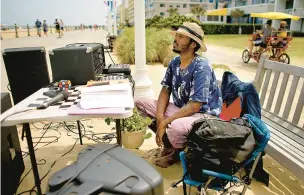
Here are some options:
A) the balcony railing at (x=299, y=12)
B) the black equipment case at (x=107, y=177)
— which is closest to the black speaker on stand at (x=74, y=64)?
the black equipment case at (x=107, y=177)

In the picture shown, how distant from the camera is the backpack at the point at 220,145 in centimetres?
170

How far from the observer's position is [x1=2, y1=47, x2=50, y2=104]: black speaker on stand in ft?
10.2

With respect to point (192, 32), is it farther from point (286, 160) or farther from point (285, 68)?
point (286, 160)

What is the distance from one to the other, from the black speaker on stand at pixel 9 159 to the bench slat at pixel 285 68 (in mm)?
2811

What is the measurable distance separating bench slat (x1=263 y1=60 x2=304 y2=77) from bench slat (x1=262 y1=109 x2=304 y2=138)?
0.51m

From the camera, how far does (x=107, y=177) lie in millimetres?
1043

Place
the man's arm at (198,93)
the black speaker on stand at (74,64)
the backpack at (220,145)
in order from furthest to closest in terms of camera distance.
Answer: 1. the black speaker on stand at (74,64)
2. the man's arm at (198,93)
3. the backpack at (220,145)

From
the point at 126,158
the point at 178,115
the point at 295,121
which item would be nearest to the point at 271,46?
the point at 295,121

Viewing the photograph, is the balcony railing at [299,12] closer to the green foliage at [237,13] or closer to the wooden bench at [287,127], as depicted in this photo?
the green foliage at [237,13]

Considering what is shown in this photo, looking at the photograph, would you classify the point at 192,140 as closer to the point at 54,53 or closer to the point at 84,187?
the point at 84,187

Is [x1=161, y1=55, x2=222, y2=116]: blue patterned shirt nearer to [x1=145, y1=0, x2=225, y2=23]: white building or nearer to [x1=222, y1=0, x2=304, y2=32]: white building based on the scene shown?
[x1=222, y1=0, x2=304, y2=32]: white building

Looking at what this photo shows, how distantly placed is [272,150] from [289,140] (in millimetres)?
260

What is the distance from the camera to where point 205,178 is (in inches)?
73.5

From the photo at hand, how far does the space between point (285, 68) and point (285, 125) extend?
63 centimetres
